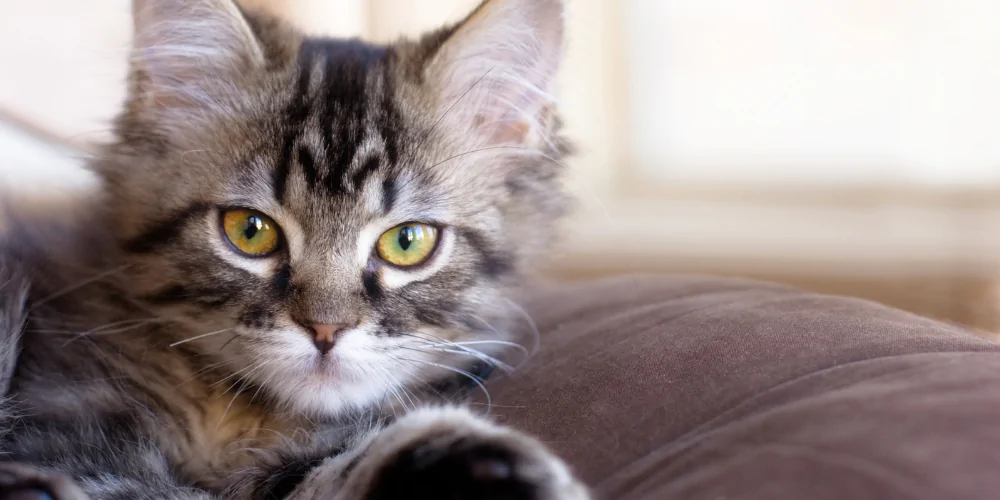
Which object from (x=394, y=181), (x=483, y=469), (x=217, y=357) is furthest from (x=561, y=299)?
(x=483, y=469)

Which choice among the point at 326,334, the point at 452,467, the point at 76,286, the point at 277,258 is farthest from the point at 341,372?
the point at 76,286

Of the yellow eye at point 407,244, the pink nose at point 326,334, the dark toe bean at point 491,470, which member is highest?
the yellow eye at point 407,244

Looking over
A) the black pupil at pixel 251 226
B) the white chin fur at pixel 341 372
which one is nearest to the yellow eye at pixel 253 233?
the black pupil at pixel 251 226

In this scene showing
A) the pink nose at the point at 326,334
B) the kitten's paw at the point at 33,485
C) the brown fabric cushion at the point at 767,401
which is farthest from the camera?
the pink nose at the point at 326,334

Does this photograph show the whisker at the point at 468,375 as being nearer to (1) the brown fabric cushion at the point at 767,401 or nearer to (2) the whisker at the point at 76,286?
(1) the brown fabric cushion at the point at 767,401

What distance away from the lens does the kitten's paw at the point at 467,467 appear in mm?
636

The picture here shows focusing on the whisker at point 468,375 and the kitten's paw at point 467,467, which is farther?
the whisker at point 468,375

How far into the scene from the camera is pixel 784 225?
2.39 metres

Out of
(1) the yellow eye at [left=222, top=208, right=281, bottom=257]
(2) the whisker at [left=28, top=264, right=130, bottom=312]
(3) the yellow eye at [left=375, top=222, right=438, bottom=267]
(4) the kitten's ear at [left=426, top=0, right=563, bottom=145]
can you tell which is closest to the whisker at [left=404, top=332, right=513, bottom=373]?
(3) the yellow eye at [left=375, top=222, right=438, bottom=267]

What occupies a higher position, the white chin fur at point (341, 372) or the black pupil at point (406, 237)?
the black pupil at point (406, 237)

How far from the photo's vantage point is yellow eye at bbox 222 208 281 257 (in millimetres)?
958

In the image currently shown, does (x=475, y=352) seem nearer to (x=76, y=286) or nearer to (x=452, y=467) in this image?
(x=452, y=467)

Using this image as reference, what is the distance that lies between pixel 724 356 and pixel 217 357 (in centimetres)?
67

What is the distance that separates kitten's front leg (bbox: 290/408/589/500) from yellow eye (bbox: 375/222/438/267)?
0.25 metres
